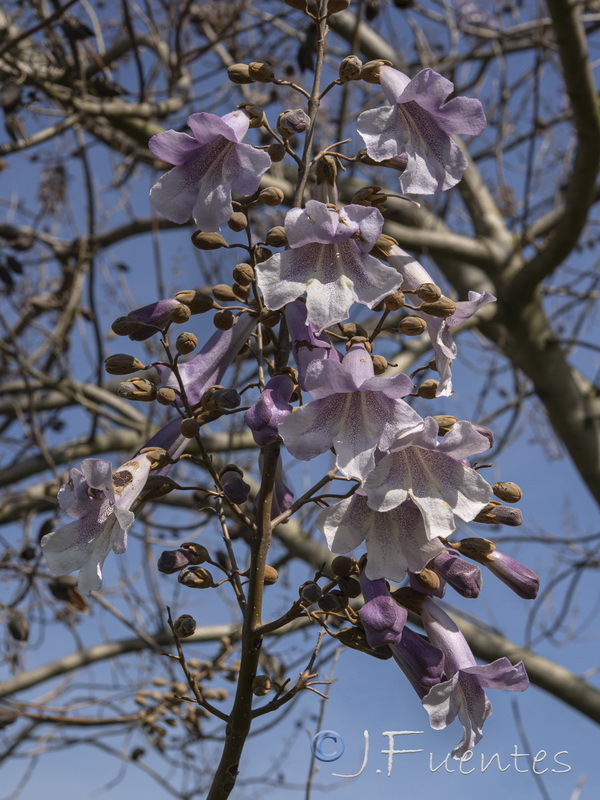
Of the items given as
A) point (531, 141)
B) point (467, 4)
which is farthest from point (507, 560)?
point (467, 4)

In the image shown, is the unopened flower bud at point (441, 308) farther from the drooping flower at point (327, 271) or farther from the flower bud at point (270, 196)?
the flower bud at point (270, 196)

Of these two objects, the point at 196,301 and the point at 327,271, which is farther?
the point at 196,301

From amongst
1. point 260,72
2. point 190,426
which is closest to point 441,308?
point 190,426

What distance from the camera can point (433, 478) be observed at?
965 millimetres

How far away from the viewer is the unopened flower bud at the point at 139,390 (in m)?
1.09

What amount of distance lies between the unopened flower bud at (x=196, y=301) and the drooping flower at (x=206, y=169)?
103mm

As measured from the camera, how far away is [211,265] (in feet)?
13.1

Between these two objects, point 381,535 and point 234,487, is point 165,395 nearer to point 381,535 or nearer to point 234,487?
point 234,487

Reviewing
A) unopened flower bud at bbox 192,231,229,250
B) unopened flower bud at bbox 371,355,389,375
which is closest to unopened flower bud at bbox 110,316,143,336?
unopened flower bud at bbox 192,231,229,250

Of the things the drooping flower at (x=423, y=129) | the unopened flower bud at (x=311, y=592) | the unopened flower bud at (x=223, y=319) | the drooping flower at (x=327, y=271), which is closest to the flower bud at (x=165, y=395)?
the unopened flower bud at (x=223, y=319)

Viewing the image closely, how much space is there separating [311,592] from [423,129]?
690 millimetres

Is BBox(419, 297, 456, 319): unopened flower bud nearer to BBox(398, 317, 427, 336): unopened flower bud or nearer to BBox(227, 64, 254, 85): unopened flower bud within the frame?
BBox(398, 317, 427, 336): unopened flower bud

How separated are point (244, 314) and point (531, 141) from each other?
8.69ft

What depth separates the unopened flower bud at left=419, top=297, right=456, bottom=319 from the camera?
3.39 ft
